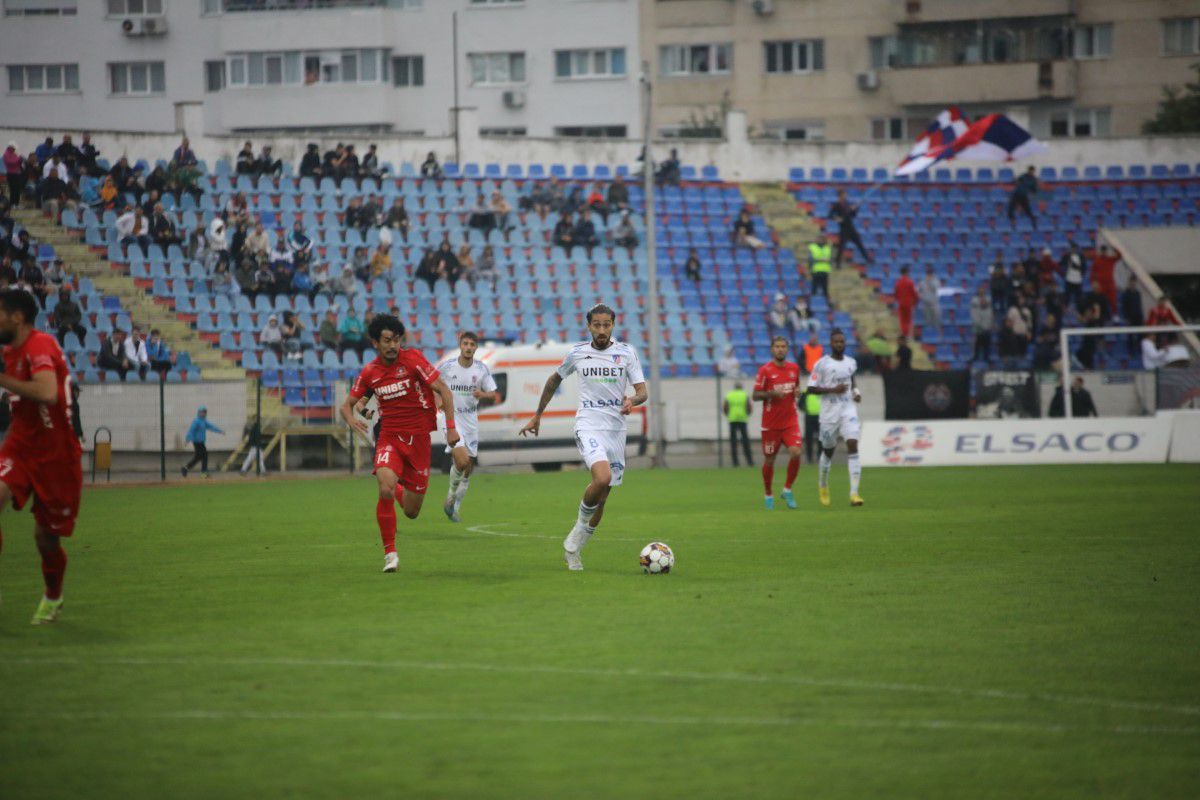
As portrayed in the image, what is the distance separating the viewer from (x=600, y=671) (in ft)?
29.0

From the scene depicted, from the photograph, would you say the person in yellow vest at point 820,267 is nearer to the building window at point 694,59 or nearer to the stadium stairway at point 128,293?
the stadium stairway at point 128,293

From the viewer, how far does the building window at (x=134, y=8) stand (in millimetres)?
64312

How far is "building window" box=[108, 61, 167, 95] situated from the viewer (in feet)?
210

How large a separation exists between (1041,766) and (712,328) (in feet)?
122

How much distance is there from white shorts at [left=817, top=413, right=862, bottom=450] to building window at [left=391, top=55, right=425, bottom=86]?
43825 millimetres

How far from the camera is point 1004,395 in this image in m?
39.0

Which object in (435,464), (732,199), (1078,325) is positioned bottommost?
(435,464)

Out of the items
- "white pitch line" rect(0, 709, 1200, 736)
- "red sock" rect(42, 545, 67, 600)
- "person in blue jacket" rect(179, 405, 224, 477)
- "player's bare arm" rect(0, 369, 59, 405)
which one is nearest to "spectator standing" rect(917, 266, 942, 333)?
"person in blue jacket" rect(179, 405, 224, 477)

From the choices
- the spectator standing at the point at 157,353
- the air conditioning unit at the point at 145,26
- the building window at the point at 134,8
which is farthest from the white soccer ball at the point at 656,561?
the building window at the point at 134,8

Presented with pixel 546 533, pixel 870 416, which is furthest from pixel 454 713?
pixel 870 416

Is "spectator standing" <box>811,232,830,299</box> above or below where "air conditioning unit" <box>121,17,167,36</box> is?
below

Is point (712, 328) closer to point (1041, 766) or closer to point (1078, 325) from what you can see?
point (1078, 325)

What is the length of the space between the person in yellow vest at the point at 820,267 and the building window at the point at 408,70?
2388 cm

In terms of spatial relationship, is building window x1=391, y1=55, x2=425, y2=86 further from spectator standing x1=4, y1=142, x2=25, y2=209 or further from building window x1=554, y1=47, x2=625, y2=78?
spectator standing x1=4, y1=142, x2=25, y2=209
